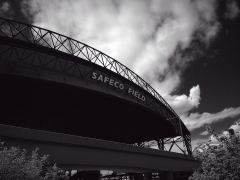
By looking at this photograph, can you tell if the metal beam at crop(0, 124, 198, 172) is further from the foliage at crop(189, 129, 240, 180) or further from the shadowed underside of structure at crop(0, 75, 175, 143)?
the shadowed underside of structure at crop(0, 75, 175, 143)

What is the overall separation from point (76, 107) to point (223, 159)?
55.6 ft

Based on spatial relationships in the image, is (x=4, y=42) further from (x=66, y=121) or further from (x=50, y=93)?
(x=66, y=121)

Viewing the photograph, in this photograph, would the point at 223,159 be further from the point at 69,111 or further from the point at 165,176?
the point at 69,111

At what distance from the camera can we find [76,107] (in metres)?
25.3

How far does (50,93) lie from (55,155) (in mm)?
11587

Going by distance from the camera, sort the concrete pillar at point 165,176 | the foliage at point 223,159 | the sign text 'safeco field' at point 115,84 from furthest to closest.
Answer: the sign text 'safeco field' at point 115,84, the concrete pillar at point 165,176, the foliage at point 223,159

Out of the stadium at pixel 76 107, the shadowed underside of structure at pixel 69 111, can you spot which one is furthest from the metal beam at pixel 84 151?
the shadowed underside of structure at pixel 69 111

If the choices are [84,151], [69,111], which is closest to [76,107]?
[69,111]

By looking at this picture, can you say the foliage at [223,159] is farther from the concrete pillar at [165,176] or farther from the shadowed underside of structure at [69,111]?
the shadowed underside of structure at [69,111]

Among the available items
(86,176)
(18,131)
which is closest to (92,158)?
(18,131)

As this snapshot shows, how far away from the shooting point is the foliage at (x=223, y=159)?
1334cm

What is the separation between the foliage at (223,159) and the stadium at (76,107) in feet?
18.4

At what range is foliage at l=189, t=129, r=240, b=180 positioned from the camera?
43.8 ft

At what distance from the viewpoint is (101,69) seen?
24.1m
